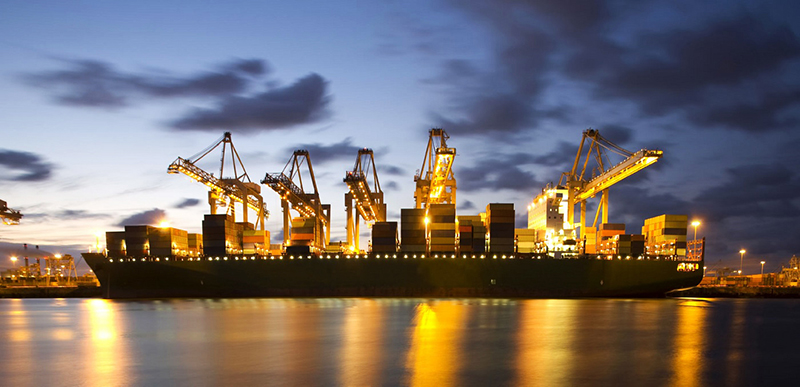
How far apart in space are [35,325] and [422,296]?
1370 inches

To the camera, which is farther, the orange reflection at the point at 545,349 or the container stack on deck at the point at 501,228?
the container stack on deck at the point at 501,228

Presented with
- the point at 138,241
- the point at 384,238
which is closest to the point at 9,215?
the point at 138,241

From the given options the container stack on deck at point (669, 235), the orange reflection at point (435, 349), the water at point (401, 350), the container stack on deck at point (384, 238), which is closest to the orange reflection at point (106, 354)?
the water at point (401, 350)

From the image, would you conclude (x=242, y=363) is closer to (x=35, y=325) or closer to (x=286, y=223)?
(x=35, y=325)

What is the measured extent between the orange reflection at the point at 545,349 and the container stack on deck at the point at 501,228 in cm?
1824

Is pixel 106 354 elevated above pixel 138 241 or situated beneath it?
situated beneath

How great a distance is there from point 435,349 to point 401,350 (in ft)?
4.73

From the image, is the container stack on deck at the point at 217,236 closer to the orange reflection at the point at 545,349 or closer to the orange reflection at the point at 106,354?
the orange reflection at the point at 106,354

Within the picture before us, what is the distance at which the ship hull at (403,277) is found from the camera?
186 ft

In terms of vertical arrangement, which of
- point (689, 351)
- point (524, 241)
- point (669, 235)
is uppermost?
point (669, 235)

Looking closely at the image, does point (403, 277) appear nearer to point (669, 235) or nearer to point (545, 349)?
point (669, 235)

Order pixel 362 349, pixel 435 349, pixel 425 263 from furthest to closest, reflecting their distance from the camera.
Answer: pixel 425 263, pixel 362 349, pixel 435 349

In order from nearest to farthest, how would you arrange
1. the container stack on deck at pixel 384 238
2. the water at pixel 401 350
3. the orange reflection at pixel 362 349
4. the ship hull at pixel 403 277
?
the orange reflection at pixel 362 349
the water at pixel 401 350
the ship hull at pixel 403 277
the container stack on deck at pixel 384 238

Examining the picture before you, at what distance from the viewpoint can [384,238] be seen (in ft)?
191
